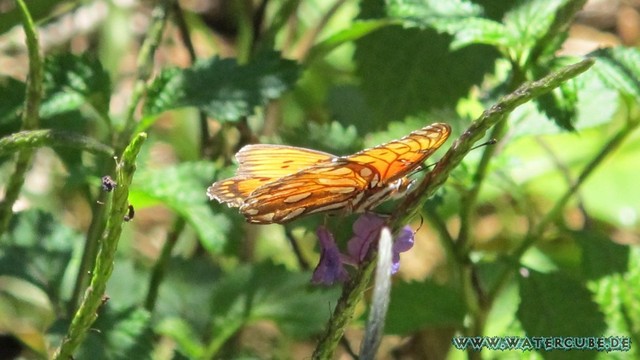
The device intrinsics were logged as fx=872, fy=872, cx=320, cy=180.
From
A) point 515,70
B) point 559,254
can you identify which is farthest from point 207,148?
point 559,254

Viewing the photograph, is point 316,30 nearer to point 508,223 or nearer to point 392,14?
point 392,14

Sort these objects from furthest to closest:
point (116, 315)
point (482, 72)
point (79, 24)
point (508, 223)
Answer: point (79, 24), point (508, 223), point (482, 72), point (116, 315)

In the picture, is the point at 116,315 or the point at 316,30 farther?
the point at 316,30

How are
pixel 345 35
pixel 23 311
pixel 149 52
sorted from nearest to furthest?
1. pixel 149 52
2. pixel 345 35
3. pixel 23 311

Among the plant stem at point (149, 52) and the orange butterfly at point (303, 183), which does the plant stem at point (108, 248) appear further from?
the plant stem at point (149, 52)

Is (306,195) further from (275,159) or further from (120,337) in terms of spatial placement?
(120,337)

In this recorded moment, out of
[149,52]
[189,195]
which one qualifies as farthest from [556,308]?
[149,52]
